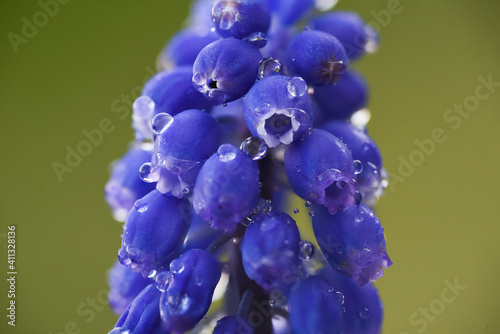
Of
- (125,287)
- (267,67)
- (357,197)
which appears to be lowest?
(125,287)

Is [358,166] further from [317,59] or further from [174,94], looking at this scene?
[174,94]

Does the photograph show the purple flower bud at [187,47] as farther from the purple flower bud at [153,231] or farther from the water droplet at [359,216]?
the water droplet at [359,216]

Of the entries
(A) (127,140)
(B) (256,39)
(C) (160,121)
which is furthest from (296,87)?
(A) (127,140)

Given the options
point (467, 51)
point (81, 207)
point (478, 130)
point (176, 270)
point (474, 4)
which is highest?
point (176, 270)

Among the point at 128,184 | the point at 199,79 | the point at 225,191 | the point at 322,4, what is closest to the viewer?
the point at 225,191

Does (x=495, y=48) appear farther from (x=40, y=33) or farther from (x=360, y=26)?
(x=40, y=33)

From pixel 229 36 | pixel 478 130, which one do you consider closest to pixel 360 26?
pixel 229 36

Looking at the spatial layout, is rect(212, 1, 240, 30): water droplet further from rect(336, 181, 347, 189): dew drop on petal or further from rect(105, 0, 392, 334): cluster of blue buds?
rect(336, 181, 347, 189): dew drop on petal
